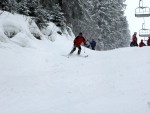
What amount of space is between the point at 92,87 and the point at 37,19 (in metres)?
11.4

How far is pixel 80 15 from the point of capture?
93.1 ft

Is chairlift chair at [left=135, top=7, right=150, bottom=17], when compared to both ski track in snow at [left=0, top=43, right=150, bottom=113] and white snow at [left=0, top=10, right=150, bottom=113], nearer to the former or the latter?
white snow at [left=0, top=10, right=150, bottom=113]

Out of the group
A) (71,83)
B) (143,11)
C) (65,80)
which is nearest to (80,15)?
(143,11)

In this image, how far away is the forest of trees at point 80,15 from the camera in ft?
72.1

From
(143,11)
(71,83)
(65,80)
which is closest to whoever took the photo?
(71,83)

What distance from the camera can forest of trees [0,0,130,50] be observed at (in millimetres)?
21984

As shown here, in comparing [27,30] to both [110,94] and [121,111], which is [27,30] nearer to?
[110,94]

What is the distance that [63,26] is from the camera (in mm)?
27266

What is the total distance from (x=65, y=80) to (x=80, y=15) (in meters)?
16.1

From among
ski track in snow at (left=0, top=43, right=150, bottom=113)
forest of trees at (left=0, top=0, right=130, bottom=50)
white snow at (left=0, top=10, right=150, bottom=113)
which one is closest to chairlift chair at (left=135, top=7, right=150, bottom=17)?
forest of trees at (left=0, top=0, right=130, bottom=50)

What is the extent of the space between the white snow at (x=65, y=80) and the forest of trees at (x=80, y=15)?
236 cm

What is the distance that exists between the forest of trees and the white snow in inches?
92.9

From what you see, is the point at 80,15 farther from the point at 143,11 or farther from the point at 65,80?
the point at 65,80

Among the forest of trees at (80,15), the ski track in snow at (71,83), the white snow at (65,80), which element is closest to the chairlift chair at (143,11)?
the forest of trees at (80,15)
